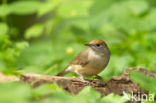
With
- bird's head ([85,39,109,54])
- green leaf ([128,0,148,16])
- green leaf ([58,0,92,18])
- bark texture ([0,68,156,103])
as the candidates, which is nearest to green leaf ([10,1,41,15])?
green leaf ([58,0,92,18])

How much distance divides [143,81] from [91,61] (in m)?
1.91

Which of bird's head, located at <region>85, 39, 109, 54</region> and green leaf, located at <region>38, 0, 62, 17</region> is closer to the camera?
bird's head, located at <region>85, 39, 109, 54</region>

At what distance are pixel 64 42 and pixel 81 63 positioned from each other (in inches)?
132

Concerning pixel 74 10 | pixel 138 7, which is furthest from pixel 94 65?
pixel 138 7

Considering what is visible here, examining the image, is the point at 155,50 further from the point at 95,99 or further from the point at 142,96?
the point at 95,99

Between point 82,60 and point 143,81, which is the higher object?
point 82,60

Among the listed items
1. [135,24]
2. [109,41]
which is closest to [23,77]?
[109,41]

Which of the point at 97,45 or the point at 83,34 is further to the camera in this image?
the point at 83,34

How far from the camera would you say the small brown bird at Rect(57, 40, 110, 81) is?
533 centimetres

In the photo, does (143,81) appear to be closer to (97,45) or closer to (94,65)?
(94,65)

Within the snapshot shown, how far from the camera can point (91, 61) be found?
547 cm

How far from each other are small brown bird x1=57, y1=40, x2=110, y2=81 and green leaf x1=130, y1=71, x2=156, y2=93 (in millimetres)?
1565

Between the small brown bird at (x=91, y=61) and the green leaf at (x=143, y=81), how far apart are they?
61.6 inches

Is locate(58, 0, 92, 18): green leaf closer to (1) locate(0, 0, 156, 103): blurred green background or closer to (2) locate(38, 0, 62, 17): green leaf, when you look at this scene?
(1) locate(0, 0, 156, 103): blurred green background
